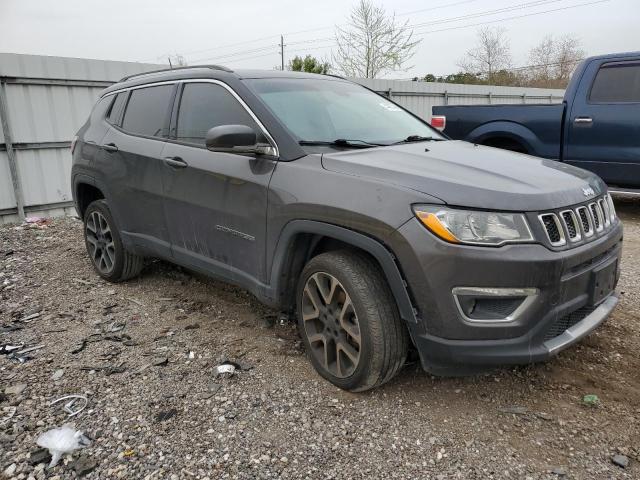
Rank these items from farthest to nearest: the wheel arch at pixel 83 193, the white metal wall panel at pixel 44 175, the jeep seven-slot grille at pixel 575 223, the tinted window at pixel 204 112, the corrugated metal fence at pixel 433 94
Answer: the corrugated metal fence at pixel 433 94 → the white metal wall panel at pixel 44 175 → the wheel arch at pixel 83 193 → the tinted window at pixel 204 112 → the jeep seven-slot grille at pixel 575 223

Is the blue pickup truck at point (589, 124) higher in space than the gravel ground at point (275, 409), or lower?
higher

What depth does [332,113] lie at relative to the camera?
3365 mm

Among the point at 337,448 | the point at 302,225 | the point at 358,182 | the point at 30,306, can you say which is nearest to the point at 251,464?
the point at 337,448

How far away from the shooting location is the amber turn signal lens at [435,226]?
7.43 ft

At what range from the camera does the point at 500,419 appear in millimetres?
2600

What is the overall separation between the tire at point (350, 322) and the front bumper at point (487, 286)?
0.17 metres

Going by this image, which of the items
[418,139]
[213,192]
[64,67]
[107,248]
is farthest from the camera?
[64,67]

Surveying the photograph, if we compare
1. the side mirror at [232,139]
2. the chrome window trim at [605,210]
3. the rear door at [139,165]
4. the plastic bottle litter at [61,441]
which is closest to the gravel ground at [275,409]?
the plastic bottle litter at [61,441]

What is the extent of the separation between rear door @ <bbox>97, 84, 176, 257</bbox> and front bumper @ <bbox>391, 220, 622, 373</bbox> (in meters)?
2.18

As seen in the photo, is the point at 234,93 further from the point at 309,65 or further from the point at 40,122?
the point at 309,65

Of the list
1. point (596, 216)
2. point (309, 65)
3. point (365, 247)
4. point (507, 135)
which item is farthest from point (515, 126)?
point (309, 65)

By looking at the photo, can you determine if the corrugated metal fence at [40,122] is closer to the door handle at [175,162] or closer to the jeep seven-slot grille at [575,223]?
the door handle at [175,162]

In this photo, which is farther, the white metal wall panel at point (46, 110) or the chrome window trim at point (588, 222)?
the white metal wall panel at point (46, 110)

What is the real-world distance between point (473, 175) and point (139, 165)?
102 inches
